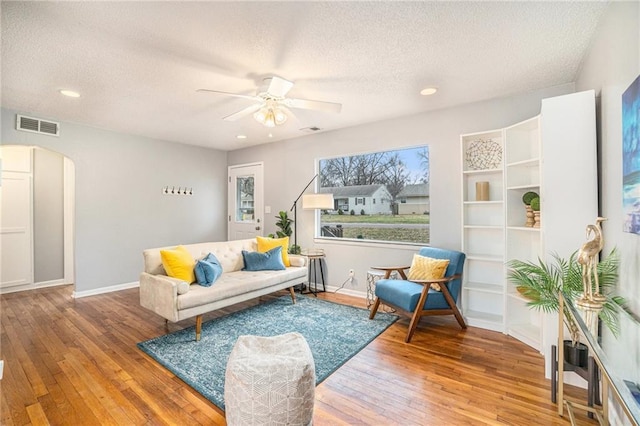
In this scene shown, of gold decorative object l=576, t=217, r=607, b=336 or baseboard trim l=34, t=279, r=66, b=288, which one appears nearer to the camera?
gold decorative object l=576, t=217, r=607, b=336

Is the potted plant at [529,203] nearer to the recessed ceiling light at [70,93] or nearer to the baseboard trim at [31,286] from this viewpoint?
the recessed ceiling light at [70,93]

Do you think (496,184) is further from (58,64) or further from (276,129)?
(58,64)

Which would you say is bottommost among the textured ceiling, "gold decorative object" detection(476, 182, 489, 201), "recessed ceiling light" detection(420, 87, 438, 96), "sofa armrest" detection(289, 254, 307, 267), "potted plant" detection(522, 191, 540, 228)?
"sofa armrest" detection(289, 254, 307, 267)

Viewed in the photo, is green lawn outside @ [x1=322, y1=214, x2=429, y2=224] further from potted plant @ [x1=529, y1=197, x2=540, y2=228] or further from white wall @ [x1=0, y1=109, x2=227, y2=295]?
white wall @ [x1=0, y1=109, x2=227, y2=295]

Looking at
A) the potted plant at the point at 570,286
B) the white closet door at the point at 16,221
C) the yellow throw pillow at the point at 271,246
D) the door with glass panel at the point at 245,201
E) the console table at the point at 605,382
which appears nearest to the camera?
the console table at the point at 605,382

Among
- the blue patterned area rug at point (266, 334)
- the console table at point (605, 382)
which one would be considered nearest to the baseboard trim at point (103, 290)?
the blue patterned area rug at point (266, 334)

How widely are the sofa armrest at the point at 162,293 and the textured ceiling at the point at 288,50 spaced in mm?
1956

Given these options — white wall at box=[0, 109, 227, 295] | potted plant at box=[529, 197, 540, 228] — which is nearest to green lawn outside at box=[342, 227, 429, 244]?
potted plant at box=[529, 197, 540, 228]

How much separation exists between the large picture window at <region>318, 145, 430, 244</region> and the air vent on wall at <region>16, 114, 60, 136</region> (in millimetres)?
3822

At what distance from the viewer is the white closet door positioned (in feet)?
14.2

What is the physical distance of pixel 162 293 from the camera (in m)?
2.77

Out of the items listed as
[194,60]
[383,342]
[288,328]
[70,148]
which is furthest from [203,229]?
[383,342]

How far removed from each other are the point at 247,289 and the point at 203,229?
119 inches

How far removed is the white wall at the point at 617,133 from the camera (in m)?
1.25
